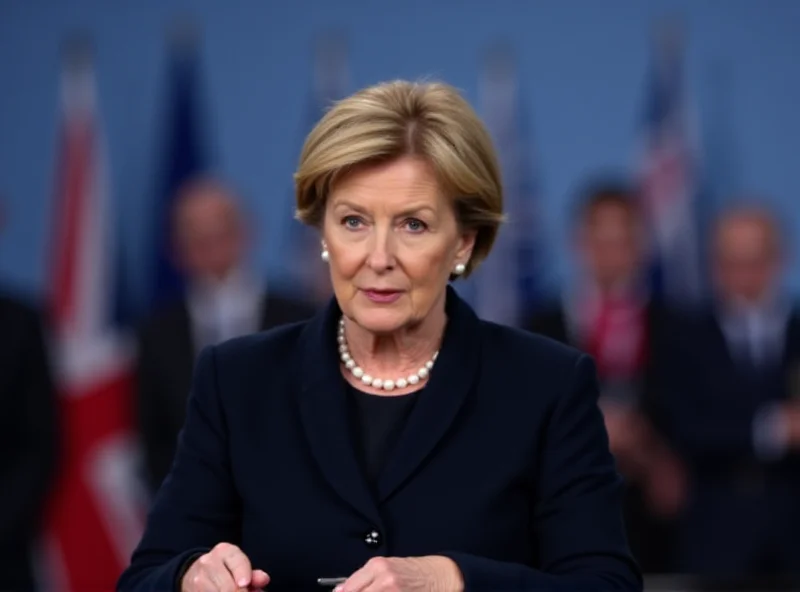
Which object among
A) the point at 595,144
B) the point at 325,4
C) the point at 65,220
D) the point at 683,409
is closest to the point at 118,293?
the point at 65,220

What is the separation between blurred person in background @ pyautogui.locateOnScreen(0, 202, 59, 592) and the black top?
102 inches

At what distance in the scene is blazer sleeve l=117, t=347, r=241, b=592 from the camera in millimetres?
2197

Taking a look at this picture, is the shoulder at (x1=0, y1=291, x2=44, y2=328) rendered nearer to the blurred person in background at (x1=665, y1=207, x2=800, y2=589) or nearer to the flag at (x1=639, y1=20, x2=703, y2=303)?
the blurred person in background at (x1=665, y1=207, x2=800, y2=589)

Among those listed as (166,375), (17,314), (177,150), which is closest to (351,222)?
(17,314)

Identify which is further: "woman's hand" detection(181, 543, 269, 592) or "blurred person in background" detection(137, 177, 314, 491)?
"blurred person in background" detection(137, 177, 314, 491)

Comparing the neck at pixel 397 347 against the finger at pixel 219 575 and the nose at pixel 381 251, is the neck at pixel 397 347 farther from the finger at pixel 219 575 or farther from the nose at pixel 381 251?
the finger at pixel 219 575

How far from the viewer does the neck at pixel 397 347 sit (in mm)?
2363

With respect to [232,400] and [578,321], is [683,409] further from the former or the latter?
[232,400]

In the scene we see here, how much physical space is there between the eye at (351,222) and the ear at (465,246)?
0.16m

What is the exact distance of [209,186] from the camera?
18.6ft

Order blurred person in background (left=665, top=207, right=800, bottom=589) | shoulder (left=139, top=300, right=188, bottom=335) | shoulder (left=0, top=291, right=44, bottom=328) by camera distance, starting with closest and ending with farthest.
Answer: shoulder (left=0, top=291, right=44, bottom=328) < blurred person in background (left=665, top=207, right=800, bottom=589) < shoulder (left=139, top=300, right=188, bottom=335)

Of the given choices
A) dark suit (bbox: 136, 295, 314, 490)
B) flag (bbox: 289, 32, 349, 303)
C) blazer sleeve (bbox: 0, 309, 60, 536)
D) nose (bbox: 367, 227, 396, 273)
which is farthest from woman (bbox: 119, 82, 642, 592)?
flag (bbox: 289, 32, 349, 303)

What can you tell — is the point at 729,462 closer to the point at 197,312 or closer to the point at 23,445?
the point at 197,312

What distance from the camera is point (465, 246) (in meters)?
2.34
